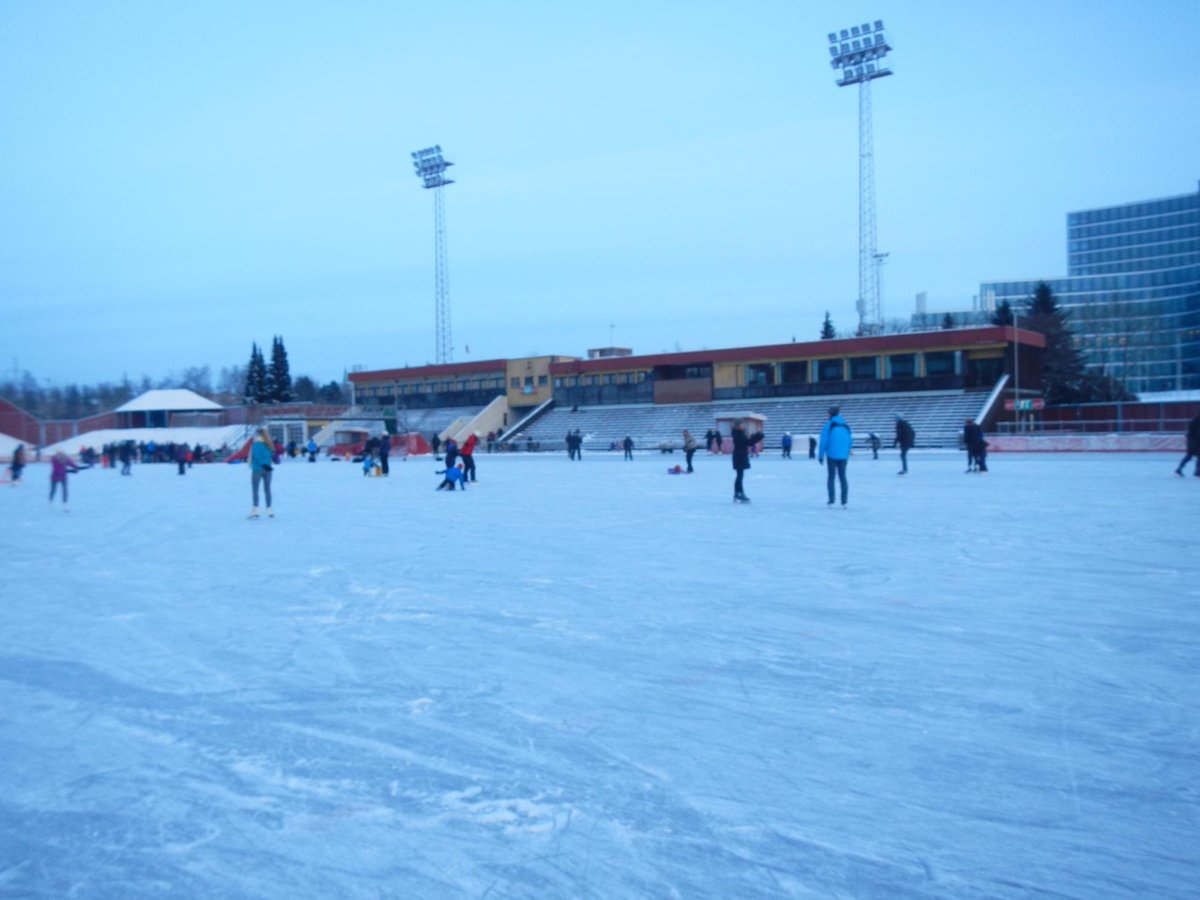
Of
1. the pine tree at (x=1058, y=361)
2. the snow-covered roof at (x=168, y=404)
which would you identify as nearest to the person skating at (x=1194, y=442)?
the pine tree at (x=1058, y=361)

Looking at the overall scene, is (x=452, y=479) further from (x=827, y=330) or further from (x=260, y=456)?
(x=827, y=330)

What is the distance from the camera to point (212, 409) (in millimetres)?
71688

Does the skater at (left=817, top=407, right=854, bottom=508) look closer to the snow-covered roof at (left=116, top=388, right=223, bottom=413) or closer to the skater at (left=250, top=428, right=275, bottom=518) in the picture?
the skater at (left=250, top=428, right=275, bottom=518)

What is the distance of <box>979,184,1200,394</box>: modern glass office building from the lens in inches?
3967

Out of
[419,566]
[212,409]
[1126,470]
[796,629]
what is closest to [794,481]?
[1126,470]

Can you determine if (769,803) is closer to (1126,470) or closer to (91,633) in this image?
(91,633)

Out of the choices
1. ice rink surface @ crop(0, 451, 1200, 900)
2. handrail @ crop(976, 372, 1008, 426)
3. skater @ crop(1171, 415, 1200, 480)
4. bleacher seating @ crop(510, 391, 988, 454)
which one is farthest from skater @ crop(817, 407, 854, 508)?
handrail @ crop(976, 372, 1008, 426)

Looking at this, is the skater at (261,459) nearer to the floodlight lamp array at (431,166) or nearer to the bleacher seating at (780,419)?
the bleacher seating at (780,419)

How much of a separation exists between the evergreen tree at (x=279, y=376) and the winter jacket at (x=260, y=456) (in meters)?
87.7

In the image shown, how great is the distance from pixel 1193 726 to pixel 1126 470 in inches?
819

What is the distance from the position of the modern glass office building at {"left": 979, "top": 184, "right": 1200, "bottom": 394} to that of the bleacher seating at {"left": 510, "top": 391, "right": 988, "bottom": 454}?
5143 centimetres

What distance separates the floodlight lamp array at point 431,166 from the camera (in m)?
67.0

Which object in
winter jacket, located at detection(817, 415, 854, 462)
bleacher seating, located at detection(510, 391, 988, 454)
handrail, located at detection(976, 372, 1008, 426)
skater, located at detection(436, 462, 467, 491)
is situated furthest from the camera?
bleacher seating, located at detection(510, 391, 988, 454)

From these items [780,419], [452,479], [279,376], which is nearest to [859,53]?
[780,419]
